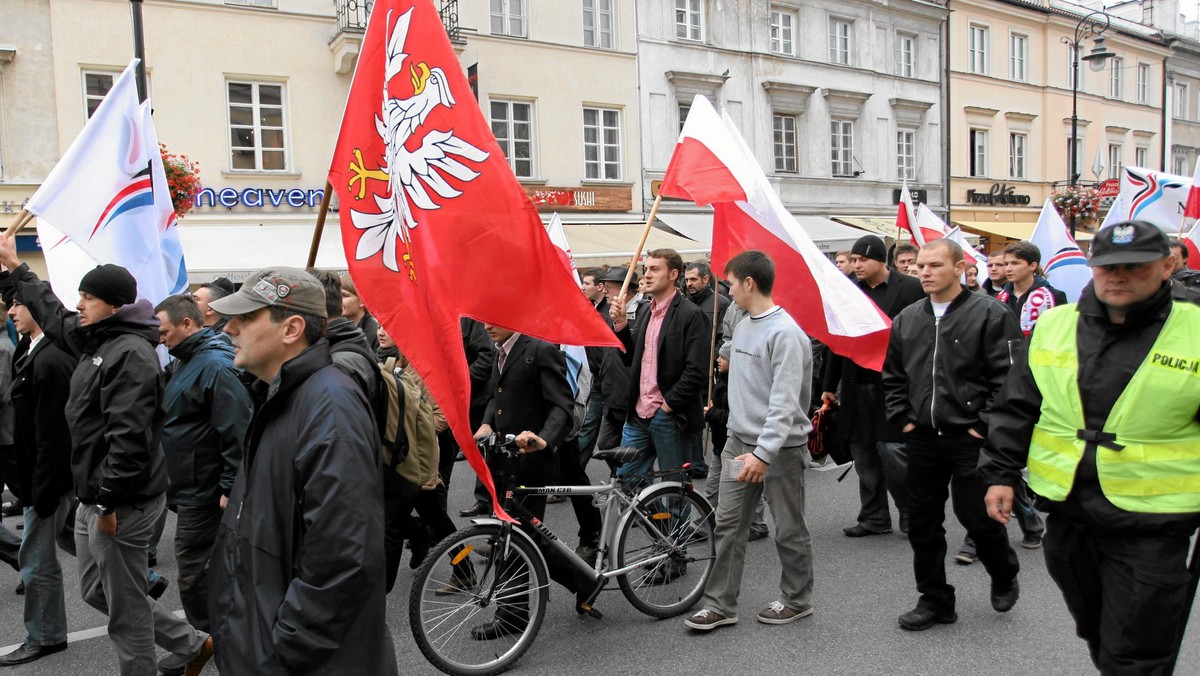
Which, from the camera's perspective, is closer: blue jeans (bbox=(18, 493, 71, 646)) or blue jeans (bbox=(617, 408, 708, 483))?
blue jeans (bbox=(18, 493, 71, 646))

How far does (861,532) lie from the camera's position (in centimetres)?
648

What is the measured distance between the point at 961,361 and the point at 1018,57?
109ft

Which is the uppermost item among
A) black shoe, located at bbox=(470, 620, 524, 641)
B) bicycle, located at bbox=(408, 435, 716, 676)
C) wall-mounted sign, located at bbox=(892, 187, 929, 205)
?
wall-mounted sign, located at bbox=(892, 187, 929, 205)

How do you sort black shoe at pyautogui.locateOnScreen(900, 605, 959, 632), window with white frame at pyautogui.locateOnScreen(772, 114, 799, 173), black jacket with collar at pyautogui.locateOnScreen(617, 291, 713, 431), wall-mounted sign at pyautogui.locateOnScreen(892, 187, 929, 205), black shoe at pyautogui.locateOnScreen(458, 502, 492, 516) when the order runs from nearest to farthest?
black shoe at pyautogui.locateOnScreen(900, 605, 959, 632) → black shoe at pyautogui.locateOnScreen(458, 502, 492, 516) → black jacket with collar at pyautogui.locateOnScreen(617, 291, 713, 431) → window with white frame at pyautogui.locateOnScreen(772, 114, 799, 173) → wall-mounted sign at pyautogui.locateOnScreen(892, 187, 929, 205)

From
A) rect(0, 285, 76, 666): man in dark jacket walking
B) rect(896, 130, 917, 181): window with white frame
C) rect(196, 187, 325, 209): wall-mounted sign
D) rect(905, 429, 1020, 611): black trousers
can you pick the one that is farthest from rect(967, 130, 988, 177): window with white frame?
rect(0, 285, 76, 666): man in dark jacket walking

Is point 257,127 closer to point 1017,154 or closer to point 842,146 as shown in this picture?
point 842,146

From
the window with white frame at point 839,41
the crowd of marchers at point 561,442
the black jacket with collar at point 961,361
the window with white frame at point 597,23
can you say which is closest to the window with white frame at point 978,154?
the window with white frame at point 839,41

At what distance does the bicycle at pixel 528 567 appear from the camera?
4281 mm

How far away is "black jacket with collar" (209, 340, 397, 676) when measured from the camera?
232cm

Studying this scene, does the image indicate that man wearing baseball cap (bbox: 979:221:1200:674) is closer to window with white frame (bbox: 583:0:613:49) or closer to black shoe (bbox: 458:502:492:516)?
A: black shoe (bbox: 458:502:492:516)

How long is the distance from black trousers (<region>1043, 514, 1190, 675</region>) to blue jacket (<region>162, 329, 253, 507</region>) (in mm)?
3521

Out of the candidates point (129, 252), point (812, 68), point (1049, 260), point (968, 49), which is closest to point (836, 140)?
point (812, 68)


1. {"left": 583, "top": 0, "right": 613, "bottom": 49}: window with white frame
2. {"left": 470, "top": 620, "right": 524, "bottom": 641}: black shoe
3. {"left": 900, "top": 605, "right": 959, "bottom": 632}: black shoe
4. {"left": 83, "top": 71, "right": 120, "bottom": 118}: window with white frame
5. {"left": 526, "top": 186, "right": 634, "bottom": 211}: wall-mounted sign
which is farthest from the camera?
{"left": 583, "top": 0, "right": 613, "bottom": 49}: window with white frame

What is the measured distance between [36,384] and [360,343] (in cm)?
224
